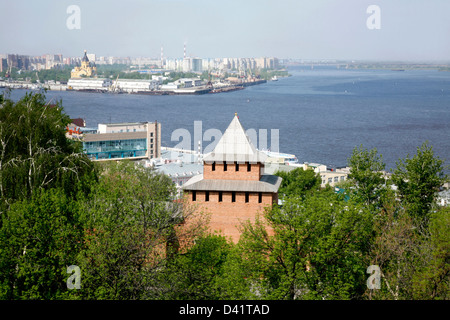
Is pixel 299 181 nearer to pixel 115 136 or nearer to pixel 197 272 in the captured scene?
pixel 197 272

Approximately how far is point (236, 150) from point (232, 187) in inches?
30.3

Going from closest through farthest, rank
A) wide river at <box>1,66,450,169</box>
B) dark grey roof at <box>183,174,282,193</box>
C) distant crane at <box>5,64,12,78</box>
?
1. dark grey roof at <box>183,174,282,193</box>
2. wide river at <box>1,66,450,169</box>
3. distant crane at <box>5,64,12,78</box>

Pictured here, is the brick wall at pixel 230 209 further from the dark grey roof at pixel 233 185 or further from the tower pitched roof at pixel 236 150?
the tower pitched roof at pixel 236 150

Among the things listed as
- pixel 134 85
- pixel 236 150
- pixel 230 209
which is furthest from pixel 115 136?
pixel 134 85

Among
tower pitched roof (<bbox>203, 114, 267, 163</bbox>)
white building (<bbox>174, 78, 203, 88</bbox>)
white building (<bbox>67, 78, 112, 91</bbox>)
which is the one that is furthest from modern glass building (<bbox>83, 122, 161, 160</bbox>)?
white building (<bbox>174, 78, 203, 88</bbox>)

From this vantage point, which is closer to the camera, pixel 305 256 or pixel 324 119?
pixel 305 256

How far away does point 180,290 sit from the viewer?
9.89 m

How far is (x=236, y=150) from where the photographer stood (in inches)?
506

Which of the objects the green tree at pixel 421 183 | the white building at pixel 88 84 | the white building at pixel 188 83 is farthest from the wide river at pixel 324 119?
the white building at pixel 188 83

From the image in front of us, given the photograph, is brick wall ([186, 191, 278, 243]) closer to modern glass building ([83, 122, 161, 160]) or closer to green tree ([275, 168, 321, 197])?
green tree ([275, 168, 321, 197])

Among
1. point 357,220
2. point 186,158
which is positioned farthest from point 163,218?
point 186,158

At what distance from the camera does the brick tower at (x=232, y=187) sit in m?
12.7

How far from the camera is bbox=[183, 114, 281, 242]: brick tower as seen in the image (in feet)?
41.5
